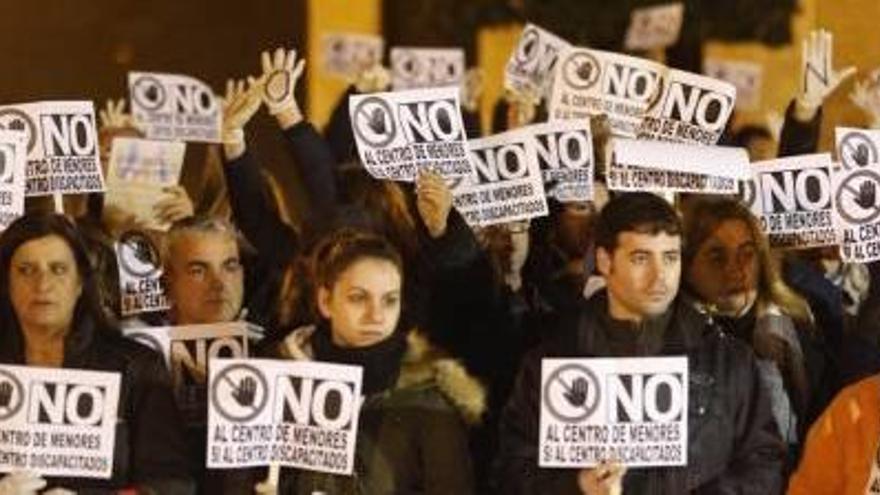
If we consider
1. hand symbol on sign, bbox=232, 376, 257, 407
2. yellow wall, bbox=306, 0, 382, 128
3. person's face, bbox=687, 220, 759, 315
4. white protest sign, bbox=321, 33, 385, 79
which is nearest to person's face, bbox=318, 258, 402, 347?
hand symbol on sign, bbox=232, 376, 257, 407

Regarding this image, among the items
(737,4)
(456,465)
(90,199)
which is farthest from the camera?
(737,4)

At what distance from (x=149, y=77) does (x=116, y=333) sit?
1354 mm

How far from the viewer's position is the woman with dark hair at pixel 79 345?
158 inches

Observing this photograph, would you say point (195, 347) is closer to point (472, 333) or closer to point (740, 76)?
point (472, 333)

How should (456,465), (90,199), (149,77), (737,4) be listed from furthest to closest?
(737,4) < (149,77) < (90,199) < (456,465)

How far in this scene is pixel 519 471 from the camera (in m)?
4.00

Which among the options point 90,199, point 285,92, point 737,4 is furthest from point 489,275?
point 737,4

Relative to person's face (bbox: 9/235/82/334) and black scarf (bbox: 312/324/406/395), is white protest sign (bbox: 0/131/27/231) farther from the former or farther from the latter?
black scarf (bbox: 312/324/406/395)

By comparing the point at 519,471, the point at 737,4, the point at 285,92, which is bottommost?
the point at 519,471

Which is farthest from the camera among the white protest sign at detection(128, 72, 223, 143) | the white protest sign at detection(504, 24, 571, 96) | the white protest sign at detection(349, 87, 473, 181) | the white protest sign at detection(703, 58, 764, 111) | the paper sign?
the white protest sign at detection(703, 58, 764, 111)

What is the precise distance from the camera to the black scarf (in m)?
3.99

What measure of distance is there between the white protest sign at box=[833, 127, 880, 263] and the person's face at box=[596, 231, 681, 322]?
1.28 feet

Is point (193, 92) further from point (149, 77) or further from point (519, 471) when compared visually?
point (519, 471)

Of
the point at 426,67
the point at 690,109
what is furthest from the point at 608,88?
the point at 426,67
